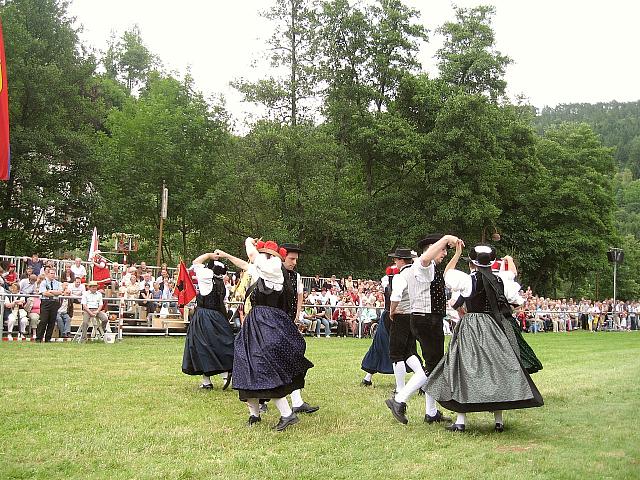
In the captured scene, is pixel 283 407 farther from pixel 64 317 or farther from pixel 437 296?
pixel 64 317

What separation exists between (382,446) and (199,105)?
3526 cm

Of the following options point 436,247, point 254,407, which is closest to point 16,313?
point 254,407

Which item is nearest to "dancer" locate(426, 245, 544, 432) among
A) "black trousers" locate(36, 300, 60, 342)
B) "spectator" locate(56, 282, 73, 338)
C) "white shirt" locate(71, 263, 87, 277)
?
"black trousers" locate(36, 300, 60, 342)

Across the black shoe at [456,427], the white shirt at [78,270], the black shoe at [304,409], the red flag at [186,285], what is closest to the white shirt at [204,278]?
the black shoe at [304,409]

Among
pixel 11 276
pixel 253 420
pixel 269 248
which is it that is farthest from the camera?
pixel 11 276

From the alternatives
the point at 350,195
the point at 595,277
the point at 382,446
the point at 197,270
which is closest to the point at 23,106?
the point at 350,195

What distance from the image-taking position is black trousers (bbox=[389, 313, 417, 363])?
8.81m

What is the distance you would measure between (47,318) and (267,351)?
12.0 metres

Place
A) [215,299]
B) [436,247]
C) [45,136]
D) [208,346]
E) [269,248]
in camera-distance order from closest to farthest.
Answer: [436,247]
[269,248]
[208,346]
[215,299]
[45,136]

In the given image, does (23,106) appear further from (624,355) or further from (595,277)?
(595,277)

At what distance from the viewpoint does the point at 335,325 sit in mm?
25125

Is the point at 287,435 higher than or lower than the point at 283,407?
lower

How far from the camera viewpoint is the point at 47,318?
1778 centimetres

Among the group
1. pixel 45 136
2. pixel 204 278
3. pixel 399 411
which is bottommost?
pixel 399 411
